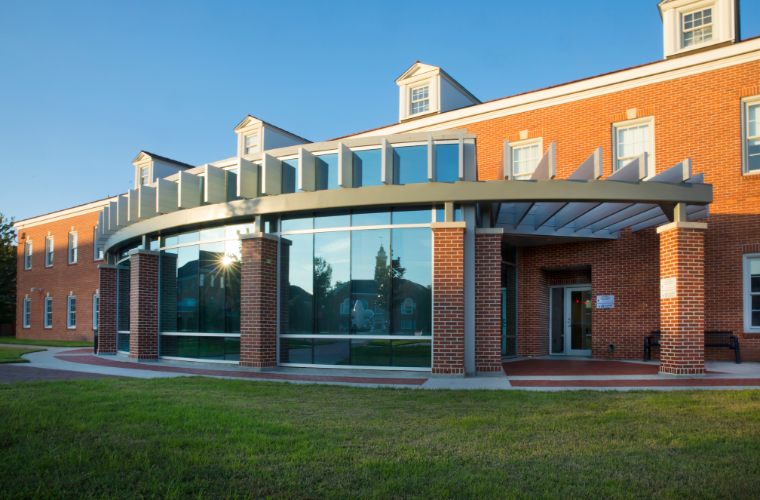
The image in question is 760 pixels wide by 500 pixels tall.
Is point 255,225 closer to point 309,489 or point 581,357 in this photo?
point 309,489

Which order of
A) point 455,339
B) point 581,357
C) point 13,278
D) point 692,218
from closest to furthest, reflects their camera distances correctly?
point 455,339, point 692,218, point 581,357, point 13,278

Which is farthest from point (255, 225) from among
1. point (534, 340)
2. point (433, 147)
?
point (534, 340)

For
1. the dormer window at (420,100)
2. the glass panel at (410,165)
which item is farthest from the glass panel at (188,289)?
the dormer window at (420,100)

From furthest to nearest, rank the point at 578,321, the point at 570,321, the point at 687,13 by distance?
1. the point at 570,321
2. the point at 578,321
3. the point at 687,13

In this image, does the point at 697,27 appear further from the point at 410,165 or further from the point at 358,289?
the point at 358,289

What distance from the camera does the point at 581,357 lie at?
49.4 ft

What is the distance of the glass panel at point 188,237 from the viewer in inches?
542

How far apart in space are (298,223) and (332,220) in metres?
0.93

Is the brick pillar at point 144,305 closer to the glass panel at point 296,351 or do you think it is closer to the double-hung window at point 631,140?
the glass panel at point 296,351

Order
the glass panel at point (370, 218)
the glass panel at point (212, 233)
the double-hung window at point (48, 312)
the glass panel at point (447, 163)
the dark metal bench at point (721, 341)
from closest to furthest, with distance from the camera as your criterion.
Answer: the glass panel at point (447, 163) < the glass panel at point (370, 218) < the dark metal bench at point (721, 341) < the glass panel at point (212, 233) < the double-hung window at point (48, 312)

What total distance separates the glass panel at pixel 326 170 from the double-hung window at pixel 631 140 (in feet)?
27.2

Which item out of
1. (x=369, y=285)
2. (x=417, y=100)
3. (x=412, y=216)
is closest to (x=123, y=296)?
(x=369, y=285)

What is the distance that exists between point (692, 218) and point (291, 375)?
1011 centimetres

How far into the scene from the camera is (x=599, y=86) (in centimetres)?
1471
